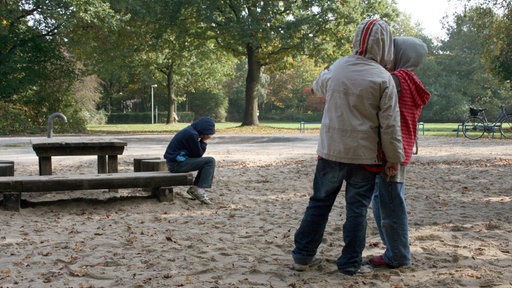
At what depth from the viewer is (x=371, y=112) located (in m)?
3.62

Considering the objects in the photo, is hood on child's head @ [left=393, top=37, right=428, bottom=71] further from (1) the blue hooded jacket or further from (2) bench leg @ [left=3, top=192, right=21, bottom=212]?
(2) bench leg @ [left=3, top=192, right=21, bottom=212]

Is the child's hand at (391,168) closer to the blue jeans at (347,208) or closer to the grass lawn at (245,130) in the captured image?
the blue jeans at (347,208)

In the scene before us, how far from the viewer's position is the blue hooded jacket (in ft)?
21.5

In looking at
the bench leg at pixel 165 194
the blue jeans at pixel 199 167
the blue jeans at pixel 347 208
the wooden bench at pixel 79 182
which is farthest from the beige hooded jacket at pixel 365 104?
the bench leg at pixel 165 194

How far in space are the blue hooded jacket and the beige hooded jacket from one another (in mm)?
3062

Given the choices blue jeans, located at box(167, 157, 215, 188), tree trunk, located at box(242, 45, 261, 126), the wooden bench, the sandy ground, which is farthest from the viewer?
tree trunk, located at box(242, 45, 261, 126)

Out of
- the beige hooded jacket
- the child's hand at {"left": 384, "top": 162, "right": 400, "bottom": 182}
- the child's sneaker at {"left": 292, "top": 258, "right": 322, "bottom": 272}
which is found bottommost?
the child's sneaker at {"left": 292, "top": 258, "right": 322, "bottom": 272}

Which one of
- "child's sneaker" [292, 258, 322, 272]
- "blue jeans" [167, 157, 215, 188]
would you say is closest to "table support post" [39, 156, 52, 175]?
"blue jeans" [167, 157, 215, 188]

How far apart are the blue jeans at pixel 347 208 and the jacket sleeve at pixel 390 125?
0.23 m

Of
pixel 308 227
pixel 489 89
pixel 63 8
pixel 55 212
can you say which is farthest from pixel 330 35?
pixel 489 89

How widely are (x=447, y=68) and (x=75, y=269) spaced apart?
2325 inches

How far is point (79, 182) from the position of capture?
612cm

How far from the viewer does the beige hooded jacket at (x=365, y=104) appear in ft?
11.7

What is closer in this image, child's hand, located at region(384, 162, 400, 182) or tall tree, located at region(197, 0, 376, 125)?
child's hand, located at region(384, 162, 400, 182)
